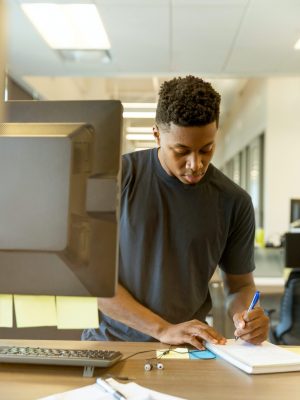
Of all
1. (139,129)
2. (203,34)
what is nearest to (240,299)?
(203,34)

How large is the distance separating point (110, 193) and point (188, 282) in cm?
52

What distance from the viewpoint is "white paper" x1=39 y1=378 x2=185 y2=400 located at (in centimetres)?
79

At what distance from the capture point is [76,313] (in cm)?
96

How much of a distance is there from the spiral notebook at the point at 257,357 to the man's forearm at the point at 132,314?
0.47 ft

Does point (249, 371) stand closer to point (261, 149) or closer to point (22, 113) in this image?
point (22, 113)

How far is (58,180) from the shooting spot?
88 cm

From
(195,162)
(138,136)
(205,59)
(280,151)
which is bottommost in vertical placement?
(195,162)

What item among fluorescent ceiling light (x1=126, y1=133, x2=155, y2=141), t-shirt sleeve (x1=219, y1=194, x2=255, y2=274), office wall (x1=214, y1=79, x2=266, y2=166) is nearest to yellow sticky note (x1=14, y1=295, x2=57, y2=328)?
t-shirt sleeve (x1=219, y1=194, x2=255, y2=274)

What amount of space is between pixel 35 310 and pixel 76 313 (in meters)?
0.09

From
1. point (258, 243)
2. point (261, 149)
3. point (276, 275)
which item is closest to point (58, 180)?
point (276, 275)

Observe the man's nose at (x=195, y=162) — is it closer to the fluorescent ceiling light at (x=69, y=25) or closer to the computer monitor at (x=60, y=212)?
the computer monitor at (x=60, y=212)

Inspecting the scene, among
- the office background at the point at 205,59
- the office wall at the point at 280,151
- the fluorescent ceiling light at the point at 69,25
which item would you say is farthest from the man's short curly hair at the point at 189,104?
the office wall at the point at 280,151

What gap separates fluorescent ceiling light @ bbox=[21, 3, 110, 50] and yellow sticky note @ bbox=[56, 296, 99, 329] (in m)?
2.81

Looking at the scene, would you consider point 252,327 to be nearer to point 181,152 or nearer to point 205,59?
point 181,152
